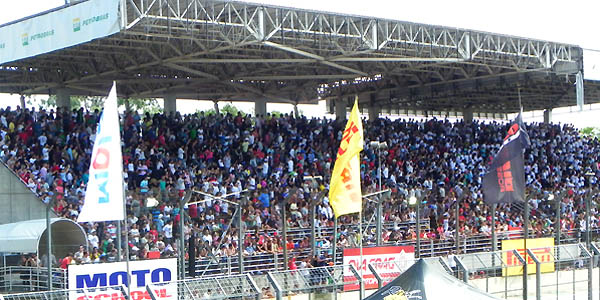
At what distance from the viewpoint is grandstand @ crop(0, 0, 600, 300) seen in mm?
24672

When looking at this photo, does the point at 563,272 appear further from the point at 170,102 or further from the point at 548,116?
the point at 548,116

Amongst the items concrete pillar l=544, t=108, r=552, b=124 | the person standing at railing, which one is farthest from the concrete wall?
concrete pillar l=544, t=108, r=552, b=124

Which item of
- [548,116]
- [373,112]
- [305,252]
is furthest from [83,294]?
[548,116]

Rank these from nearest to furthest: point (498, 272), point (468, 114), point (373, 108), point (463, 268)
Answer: point (463, 268)
point (498, 272)
point (373, 108)
point (468, 114)

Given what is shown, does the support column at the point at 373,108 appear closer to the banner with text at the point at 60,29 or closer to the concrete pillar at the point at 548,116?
the concrete pillar at the point at 548,116


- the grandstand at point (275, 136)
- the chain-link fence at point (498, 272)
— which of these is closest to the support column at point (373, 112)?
the grandstand at point (275, 136)

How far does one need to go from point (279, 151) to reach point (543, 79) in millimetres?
12819

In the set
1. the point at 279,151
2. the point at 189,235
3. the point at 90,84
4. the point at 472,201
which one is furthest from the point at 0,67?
the point at 472,201

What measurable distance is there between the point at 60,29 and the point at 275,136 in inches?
423

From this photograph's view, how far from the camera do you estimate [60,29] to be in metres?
27.4

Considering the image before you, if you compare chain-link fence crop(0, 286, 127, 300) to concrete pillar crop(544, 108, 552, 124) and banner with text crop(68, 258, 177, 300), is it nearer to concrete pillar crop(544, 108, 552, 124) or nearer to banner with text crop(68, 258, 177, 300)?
banner with text crop(68, 258, 177, 300)

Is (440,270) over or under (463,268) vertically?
over

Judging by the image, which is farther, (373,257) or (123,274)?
(373,257)

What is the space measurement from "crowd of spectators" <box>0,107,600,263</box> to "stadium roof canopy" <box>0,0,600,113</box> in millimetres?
2153
